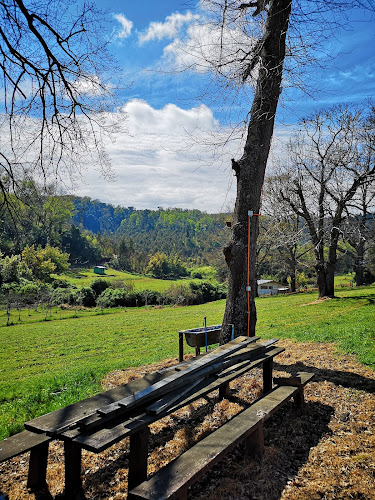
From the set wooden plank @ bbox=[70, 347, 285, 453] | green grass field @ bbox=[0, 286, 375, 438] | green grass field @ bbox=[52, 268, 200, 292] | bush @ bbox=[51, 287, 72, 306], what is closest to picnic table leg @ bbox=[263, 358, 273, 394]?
wooden plank @ bbox=[70, 347, 285, 453]

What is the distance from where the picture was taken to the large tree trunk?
6.45 metres

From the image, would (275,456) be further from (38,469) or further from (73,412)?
(38,469)

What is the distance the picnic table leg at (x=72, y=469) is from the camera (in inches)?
122

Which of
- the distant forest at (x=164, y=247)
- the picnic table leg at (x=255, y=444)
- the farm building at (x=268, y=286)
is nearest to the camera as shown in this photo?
the picnic table leg at (x=255, y=444)

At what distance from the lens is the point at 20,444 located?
10.7 feet

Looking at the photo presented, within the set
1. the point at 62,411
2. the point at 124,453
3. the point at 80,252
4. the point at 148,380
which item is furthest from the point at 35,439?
the point at 80,252

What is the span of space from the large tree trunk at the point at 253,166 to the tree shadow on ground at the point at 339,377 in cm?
106

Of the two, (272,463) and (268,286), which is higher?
(272,463)

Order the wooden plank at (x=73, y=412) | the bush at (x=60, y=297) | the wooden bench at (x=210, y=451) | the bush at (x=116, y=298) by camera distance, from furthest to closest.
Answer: the bush at (x=116, y=298) → the bush at (x=60, y=297) → the wooden plank at (x=73, y=412) → the wooden bench at (x=210, y=451)

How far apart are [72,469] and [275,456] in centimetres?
202

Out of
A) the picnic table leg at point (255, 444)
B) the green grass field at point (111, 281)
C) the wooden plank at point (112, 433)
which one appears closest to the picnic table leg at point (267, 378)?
the picnic table leg at point (255, 444)

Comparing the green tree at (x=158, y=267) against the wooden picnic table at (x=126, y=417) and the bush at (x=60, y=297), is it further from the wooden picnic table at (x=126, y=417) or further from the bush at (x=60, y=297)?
the wooden picnic table at (x=126, y=417)

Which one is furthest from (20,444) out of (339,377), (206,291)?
(206,291)

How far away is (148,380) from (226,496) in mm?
1536
